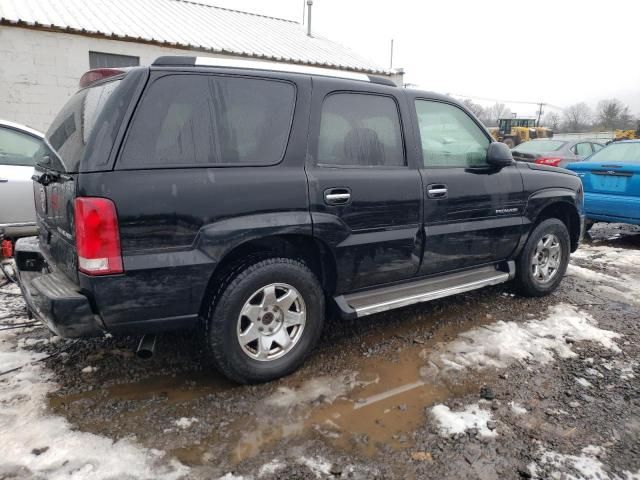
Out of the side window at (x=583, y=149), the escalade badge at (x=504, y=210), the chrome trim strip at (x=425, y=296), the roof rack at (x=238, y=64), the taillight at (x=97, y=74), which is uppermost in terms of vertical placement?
the roof rack at (x=238, y=64)

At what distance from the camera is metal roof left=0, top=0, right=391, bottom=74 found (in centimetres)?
1111

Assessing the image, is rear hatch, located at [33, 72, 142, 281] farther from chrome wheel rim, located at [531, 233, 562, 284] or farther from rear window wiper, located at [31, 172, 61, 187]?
chrome wheel rim, located at [531, 233, 562, 284]

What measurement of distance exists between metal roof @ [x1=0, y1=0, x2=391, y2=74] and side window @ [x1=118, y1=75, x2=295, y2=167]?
10311mm

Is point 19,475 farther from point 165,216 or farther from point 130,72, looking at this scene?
point 130,72

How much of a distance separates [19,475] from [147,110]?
185 cm

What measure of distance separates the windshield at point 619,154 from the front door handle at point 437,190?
505cm

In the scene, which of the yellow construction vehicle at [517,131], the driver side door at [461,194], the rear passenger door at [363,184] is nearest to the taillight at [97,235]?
the rear passenger door at [363,184]

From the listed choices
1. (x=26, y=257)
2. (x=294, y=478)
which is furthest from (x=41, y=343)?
(x=294, y=478)

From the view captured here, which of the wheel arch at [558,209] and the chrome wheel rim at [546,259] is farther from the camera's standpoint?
the chrome wheel rim at [546,259]

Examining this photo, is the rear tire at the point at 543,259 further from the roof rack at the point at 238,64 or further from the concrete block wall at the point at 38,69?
the concrete block wall at the point at 38,69

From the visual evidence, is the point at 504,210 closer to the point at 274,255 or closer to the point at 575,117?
the point at 274,255

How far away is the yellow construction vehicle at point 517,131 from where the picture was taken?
107 feet

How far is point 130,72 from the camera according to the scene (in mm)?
2506

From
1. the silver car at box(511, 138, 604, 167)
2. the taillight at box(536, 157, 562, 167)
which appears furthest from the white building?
the taillight at box(536, 157, 562, 167)
